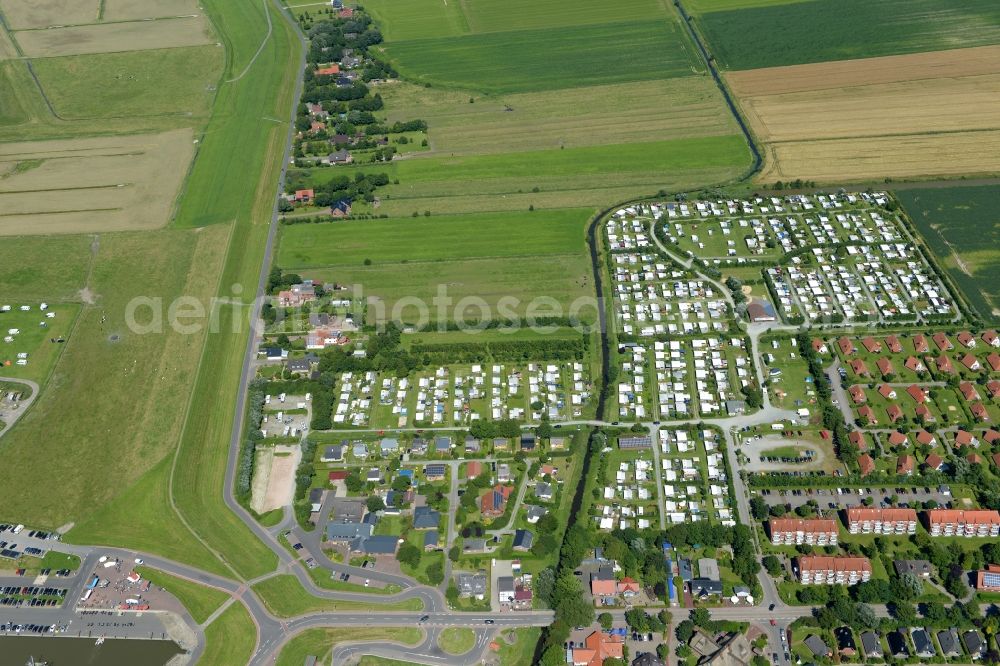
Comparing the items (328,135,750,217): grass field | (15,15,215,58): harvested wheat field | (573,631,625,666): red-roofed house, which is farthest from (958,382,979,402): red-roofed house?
(15,15,215,58): harvested wheat field

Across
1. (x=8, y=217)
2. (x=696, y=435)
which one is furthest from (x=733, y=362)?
(x=8, y=217)

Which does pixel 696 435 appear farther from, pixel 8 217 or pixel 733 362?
pixel 8 217

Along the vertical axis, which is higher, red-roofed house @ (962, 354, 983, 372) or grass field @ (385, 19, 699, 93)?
grass field @ (385, 19, 699, 93)

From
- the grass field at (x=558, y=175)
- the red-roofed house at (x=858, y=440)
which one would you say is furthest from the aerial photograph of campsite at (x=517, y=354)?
the grass field at (x=558, y=175)

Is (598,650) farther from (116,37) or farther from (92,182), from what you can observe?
(116,37)

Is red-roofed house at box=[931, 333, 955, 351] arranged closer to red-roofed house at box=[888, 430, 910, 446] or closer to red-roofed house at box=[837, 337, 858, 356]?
red-roofed house at box=[837, 337, 858, 356]
